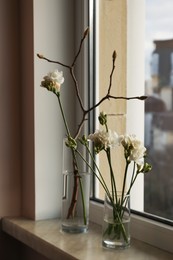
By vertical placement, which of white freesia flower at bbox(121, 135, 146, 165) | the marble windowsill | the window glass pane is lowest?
the marble windowsill

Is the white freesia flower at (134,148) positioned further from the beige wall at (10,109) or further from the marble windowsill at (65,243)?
the beige wall at (10,109)

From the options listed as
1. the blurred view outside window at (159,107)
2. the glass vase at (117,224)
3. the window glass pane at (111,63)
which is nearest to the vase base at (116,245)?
the glass vase at (117,224)

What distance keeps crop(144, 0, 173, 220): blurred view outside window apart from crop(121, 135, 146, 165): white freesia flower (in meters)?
0.14

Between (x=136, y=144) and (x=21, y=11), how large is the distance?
0.69 m

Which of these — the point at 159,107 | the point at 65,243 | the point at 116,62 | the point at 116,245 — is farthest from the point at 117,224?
the point at 116,62

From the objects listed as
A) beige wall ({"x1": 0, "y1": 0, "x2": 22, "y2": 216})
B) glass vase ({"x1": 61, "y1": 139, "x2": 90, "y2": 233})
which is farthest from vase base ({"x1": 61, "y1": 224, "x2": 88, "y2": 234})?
beige wall ({"x1": 0, "y1": 0, "x2": 22, "y2": 216})

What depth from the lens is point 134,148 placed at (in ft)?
3.83

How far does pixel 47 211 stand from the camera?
156cm

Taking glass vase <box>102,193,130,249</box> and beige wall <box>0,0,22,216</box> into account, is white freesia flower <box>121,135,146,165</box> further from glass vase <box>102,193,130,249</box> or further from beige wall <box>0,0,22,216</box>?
beige wall <box>0,0,22,216</box>

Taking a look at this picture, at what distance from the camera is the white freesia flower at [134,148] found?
3.83 feet

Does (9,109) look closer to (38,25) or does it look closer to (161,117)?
(38,25)

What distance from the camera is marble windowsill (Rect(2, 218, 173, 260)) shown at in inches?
46.9

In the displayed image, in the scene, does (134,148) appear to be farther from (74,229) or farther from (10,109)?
(10,109)

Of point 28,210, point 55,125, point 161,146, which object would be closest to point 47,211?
point 28,210
